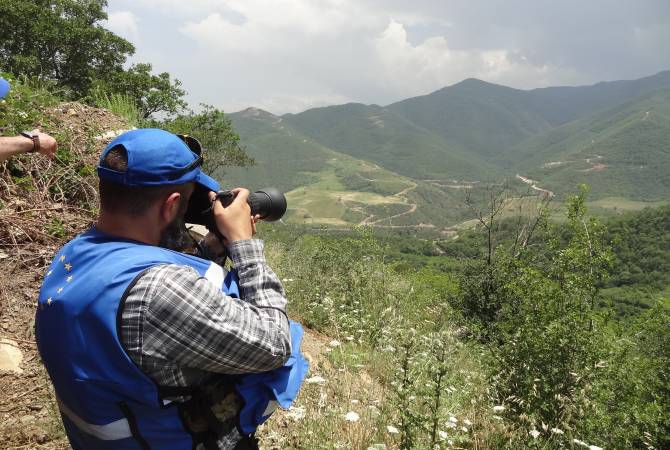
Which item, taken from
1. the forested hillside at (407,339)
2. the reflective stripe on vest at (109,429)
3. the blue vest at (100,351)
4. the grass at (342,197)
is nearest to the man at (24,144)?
the forested hillside at (407,339)

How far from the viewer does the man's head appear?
118 cm

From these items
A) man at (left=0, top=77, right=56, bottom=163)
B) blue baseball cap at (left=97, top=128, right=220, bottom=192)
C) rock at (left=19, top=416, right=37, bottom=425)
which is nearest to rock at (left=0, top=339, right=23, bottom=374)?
rock at (left=19, top=416, right=37, bottom=425)

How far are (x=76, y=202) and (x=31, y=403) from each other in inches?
102

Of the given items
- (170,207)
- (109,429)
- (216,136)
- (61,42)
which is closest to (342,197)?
(61,42)

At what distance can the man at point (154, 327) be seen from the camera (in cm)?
107

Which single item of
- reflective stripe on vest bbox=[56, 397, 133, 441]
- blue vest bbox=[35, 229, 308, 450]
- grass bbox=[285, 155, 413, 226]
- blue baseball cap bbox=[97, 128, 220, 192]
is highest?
blue baseball cap bbox=[97, 128, 220, 192]

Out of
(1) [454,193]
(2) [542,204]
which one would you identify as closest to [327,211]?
(1) [454,193]

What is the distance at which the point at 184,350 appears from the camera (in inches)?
43.8

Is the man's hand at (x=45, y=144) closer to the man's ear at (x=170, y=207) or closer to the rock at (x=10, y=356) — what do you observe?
the rock at (x=10, y=356)

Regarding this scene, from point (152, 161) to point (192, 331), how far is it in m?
0.48

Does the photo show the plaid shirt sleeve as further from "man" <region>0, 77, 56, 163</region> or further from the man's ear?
"man" <region>0, 77, 56, 163</region>

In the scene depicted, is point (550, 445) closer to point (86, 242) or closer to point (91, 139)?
point (86, 242)

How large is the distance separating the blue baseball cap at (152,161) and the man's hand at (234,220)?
0.18 meters

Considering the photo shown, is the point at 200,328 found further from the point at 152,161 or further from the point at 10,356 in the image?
the point at 10,356
